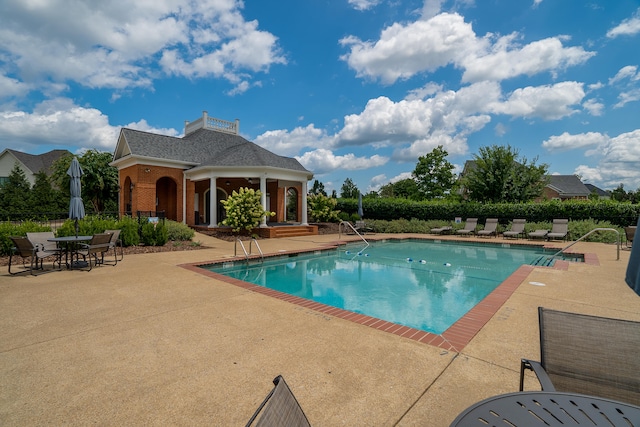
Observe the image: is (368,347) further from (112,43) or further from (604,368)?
(112,43)

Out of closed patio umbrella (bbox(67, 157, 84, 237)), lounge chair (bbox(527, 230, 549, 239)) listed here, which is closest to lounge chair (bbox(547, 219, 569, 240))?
lounge chair (bbox(527, 230, 549, 239))

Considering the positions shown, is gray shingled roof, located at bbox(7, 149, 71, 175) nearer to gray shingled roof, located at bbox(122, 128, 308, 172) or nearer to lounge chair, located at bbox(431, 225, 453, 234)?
gray shingled roof, located at bbox(122, 128, 308, 172)

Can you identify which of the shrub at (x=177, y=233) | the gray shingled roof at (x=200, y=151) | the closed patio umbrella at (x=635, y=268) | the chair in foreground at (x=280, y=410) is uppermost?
the gray shingled roof at (x=200, y=151)

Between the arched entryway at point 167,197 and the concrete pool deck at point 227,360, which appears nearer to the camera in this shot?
the concrete pool deck at point 227,360

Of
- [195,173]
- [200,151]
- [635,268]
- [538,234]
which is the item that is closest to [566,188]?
[538,234]

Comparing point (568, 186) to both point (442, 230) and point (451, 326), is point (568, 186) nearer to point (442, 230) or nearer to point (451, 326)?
point (442, 230)

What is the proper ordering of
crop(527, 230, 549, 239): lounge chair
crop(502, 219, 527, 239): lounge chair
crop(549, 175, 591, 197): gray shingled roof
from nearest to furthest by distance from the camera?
crop(527, 230, 549, 239): lounge chair → crop(502, 219, 527, 239): lounge chair → crop(549, 175, 591, 197): gray shingled roof

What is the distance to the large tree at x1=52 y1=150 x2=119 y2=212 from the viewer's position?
2412 centimetres

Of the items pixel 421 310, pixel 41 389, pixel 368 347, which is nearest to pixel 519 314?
pixel 421 310

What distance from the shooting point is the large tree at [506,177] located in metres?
21.8

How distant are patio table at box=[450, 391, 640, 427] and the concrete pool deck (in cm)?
102

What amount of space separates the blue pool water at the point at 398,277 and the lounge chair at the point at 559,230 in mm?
2456

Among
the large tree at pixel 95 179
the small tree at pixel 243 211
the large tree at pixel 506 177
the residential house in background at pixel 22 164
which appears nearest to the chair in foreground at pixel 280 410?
the small tree at pixel 243 211

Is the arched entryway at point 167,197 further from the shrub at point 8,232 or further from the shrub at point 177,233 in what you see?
the shrub at point 8,232
